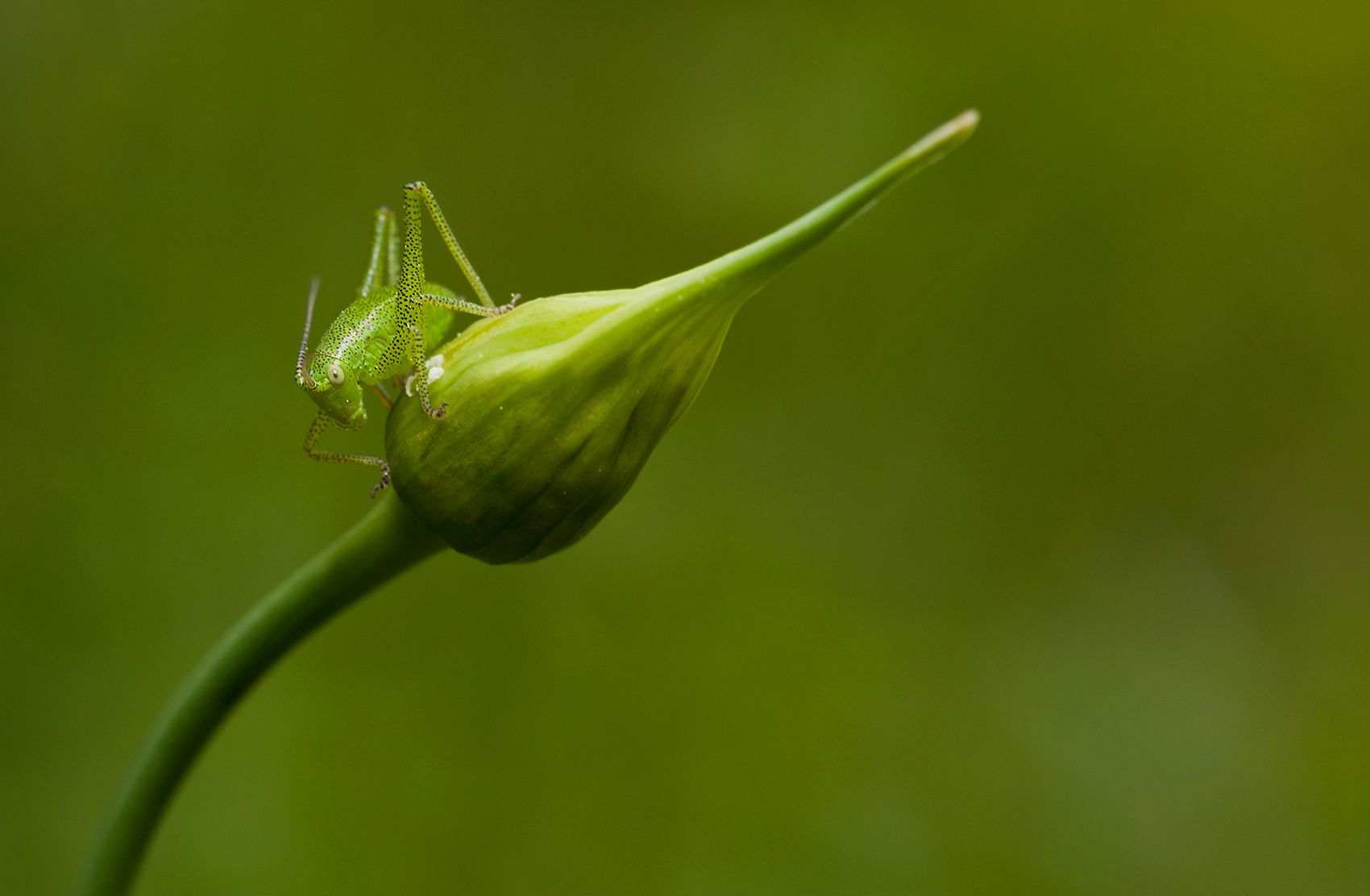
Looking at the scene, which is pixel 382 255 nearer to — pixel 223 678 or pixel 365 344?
pixel 365 344

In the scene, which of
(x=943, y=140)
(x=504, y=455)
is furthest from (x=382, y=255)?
(x=943, y=140)

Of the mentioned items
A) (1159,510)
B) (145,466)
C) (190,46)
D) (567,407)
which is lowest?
(1159,510)

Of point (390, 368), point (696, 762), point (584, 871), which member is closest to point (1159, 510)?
point (696, 762)

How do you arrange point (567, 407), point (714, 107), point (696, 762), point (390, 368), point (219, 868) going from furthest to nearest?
point (714, 107)
point (696, 762)
point (219, 868)
point (390, 368)
point (567, 407)

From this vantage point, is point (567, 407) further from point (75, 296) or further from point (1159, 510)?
point (1159, 510)

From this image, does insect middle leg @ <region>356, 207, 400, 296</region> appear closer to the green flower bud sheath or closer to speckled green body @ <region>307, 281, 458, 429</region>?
speckled green body @ <region>307, 281, 458, 429</region>

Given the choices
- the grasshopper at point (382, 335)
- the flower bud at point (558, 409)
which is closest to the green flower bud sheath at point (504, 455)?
the flower bud at point (558, 409)
